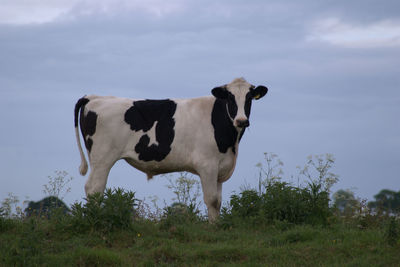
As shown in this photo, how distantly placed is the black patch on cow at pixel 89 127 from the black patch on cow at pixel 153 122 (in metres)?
0.73

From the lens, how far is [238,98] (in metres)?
11.3

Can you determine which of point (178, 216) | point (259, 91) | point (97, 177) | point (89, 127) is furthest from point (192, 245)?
point (259, 91)

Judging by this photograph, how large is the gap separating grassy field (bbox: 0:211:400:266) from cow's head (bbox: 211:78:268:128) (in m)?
2.24

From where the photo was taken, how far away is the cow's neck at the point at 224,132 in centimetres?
1143

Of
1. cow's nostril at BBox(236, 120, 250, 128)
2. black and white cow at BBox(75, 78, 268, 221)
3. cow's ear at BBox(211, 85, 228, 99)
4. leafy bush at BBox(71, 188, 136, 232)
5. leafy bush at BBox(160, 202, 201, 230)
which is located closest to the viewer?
leafy bush at BBox(71, 188, 136, 232)

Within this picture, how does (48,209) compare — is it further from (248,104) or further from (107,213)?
(248,104)

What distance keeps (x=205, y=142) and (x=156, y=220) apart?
6.46 feet

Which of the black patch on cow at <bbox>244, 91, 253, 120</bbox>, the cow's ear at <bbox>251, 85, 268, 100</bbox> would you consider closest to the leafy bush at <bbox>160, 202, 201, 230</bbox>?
the black patch on cow at <bbox>244, 91, 253, 120</bbox>

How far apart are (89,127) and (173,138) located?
1874 mm

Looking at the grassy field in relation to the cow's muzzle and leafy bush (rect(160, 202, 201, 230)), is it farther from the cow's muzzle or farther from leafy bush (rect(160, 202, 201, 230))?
the cow's muzzle

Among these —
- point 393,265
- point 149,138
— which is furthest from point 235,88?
point 393,265

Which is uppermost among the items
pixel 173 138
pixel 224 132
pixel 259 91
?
pixel 259 91

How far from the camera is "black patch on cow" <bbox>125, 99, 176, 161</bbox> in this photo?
11.4 meters

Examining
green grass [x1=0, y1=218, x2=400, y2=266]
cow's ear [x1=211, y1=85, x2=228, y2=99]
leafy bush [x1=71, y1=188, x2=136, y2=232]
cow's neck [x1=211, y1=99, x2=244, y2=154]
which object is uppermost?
cow's ear [x1=211, y1=85, x2=228, y2=99]
